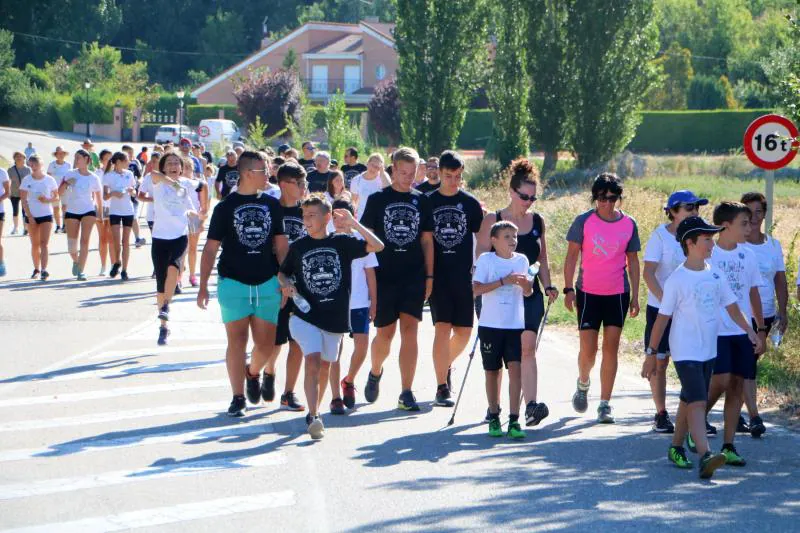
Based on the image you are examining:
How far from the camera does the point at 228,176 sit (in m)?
18.6

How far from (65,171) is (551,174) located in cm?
2314

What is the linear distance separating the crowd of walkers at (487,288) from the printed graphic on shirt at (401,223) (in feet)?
0.04

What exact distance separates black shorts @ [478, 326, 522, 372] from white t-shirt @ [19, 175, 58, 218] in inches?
444

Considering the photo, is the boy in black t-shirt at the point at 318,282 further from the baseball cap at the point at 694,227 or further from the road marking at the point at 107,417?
the baseball cap at the point at 694,227

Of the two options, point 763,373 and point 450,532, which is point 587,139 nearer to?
point 763,373

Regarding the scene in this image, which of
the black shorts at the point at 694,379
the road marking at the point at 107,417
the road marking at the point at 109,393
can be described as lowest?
the road marking at the point at 107,417

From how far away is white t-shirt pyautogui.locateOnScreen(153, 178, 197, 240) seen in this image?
42.9 feet

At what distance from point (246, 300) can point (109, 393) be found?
1.85 meters

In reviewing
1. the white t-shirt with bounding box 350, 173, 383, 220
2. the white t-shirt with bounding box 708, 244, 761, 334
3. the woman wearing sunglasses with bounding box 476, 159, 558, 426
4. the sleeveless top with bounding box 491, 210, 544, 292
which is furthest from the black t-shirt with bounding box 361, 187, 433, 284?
the white t-shirt with bounding box 350, 173, 383, 220

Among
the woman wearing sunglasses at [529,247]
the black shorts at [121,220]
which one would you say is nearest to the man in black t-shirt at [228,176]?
the black shorts at [121,220]

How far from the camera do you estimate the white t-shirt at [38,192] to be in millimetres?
18219

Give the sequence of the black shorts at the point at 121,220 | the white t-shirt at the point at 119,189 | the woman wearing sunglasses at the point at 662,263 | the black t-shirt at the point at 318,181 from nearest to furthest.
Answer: the woman wearing sunglasses at the point at 662,263 < the black t-shirt at the point at 318,181 < the white t-shirt at the point at 119,189 < the black shorts at the point at 121,220

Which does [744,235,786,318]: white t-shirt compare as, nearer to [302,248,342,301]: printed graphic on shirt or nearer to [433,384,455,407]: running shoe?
[433,384,455,407]: running shoe

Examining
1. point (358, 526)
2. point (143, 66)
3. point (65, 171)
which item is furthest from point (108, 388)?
point (143, 66)
